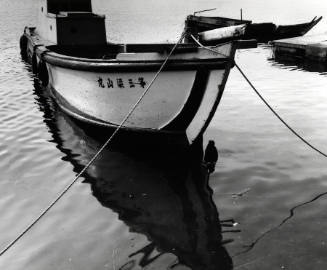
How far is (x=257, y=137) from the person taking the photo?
9.18m

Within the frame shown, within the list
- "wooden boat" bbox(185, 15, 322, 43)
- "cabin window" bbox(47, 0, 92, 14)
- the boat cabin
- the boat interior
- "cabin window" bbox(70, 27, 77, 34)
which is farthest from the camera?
"cabin window" bbox(47, 0, 92, 14)

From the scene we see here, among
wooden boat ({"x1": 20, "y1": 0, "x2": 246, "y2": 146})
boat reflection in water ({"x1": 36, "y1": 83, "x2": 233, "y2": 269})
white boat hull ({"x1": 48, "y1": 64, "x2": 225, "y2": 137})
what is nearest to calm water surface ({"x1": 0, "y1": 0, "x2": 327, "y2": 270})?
boat reflection in water ({"x1": 36, "y1": 83, "x2": 233, "y2": 269})

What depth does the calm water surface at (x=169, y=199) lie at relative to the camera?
488 cm

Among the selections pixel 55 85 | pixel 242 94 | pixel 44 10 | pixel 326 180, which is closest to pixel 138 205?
pixel 326 180

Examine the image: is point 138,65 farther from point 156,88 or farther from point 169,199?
point 169,199

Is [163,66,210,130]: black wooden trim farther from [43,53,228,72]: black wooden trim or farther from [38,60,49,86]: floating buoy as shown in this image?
[38,60,49,86]: floating buoy

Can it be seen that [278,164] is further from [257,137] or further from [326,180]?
[257,137]

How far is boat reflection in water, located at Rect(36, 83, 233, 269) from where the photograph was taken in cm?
494

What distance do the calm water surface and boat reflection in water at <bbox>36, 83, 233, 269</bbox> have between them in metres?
0.02

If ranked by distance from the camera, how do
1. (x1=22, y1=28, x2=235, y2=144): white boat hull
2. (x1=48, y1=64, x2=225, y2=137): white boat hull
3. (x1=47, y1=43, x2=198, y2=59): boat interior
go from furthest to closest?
(x1=47, y1=43, x2=198, y2=59): boat interior
(x1=48, y1=64, x2=225, y2=137): white boat hull
(x1=22, y1=28, x2=235, y2=144): white boat hull

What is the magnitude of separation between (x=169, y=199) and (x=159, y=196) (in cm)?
20

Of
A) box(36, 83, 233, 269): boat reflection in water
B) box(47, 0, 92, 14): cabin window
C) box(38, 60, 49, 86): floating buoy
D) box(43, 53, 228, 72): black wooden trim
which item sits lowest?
box(36, 83, 233, 269): boat reflection in water

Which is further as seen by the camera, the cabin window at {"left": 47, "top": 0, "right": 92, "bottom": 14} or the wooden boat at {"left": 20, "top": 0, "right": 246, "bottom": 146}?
the cabin window at {"left": 47, "top": 0, "right": 92, "bottom": 14}

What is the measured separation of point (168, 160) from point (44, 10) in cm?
987
